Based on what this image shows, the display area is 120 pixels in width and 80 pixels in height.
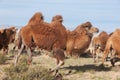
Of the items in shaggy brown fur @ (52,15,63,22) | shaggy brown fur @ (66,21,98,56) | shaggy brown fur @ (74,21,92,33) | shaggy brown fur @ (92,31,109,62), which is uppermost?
shaggy brown fur @ (52,15,63,22)

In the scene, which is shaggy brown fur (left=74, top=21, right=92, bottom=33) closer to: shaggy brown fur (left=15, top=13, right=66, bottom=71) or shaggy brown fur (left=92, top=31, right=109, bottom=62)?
shaggy brown fur (left=15, top=13, right=66, bottom=71)

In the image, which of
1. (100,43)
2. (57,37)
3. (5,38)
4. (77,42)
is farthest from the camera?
(5,38)

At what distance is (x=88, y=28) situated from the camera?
53.8 ft

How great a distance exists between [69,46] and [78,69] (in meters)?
2.18

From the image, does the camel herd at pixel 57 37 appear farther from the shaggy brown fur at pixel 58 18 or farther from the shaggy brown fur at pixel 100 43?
the shaggy brown fur at pixel 100 43

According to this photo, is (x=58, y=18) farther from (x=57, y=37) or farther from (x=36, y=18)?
(x=57, y=37)

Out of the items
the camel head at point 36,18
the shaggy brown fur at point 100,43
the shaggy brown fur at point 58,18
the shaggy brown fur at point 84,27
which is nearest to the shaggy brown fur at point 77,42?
the shaggy brown fur at point 84,27

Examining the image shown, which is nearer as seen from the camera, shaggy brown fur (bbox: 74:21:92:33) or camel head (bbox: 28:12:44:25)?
shaggy brown fur (bbox: 74:21:92:33)

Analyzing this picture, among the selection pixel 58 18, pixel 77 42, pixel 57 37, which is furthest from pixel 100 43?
pixel 57 37

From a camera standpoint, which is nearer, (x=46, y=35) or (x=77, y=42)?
(x=46, y=35)

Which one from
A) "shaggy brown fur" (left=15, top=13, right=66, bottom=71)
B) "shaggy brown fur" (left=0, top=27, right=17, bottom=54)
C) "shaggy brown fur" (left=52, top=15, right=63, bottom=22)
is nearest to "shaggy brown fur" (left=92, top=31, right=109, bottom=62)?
"shaggy brown fur" (left=0, top=27, right=17, bottom=54)

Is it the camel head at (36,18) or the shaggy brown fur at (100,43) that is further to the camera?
the shaggy brown fur at (100,43)

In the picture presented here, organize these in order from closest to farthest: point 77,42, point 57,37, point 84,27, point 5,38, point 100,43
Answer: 1. point 57,37
2. point 77,42
3. point 84,27
4. point 100,43
5. point 5,38

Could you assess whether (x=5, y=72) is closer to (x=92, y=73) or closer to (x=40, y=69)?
(x=40, y=69)
